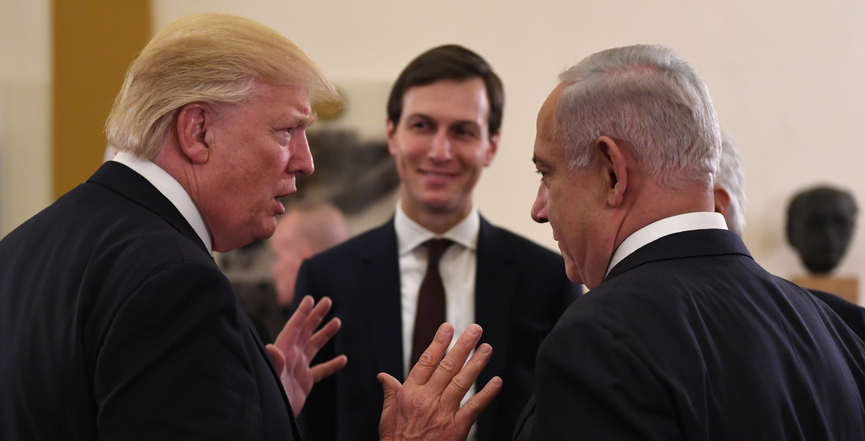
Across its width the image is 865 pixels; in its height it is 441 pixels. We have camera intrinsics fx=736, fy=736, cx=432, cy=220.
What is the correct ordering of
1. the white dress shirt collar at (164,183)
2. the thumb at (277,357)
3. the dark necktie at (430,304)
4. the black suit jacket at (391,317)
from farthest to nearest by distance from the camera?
the dark necktie at (430,304)
the black suit jacket at (391,317)
the thumb at (277,357)
the white dress shirt collar at (164,183)

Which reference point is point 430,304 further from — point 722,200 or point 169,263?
point 169,263

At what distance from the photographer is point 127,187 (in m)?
1.25

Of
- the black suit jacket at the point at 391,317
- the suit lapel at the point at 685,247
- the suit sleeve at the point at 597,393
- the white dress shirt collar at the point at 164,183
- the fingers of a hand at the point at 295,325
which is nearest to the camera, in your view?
the suit sleeve at the point at 597,393

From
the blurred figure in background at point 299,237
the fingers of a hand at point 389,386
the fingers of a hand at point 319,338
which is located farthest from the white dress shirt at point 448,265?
the blurred figure in background at point 299,237

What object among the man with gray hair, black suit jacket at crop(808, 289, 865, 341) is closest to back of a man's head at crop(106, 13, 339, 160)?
the man with gray hair

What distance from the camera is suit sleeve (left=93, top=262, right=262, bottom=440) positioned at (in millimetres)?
1042

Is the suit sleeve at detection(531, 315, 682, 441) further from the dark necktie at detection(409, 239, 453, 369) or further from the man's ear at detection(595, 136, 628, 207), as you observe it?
the dark necktie at detection(409, 239, 453, 369)

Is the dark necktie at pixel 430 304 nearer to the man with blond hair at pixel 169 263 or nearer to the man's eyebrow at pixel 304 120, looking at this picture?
the man with blond hair at pixel 169 263

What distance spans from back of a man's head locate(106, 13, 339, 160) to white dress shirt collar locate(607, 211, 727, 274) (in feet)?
2.43

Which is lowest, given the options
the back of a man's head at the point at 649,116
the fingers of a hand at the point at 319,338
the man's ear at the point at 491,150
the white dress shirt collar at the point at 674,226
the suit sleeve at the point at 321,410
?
the suit sleeve at the point at 321,410

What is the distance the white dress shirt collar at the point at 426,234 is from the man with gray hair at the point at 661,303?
0.94m

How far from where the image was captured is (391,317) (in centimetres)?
217

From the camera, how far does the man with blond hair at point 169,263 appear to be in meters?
1.06

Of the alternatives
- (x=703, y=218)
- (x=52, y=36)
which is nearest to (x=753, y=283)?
(x=703, y=218)
